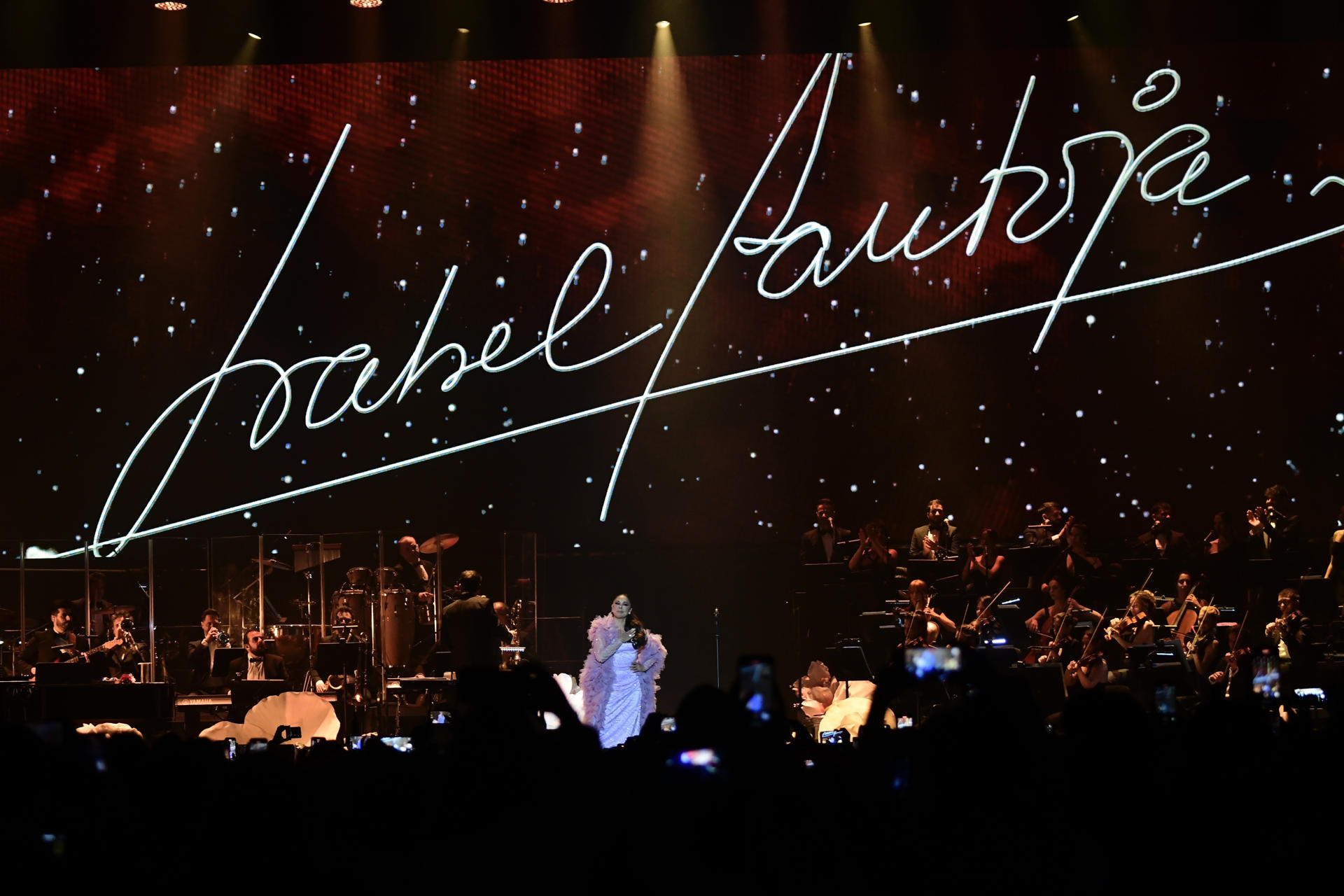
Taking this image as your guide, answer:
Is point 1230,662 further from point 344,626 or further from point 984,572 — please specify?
point 344,626

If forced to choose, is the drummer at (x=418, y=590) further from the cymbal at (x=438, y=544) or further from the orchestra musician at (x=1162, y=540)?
the orchestra musician at (x=1162, y=540)

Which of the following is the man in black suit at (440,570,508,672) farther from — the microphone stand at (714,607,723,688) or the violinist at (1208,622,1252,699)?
the violinist at (1208,622,1252,699)

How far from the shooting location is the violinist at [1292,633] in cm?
950

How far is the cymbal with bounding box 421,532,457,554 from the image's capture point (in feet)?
36.8

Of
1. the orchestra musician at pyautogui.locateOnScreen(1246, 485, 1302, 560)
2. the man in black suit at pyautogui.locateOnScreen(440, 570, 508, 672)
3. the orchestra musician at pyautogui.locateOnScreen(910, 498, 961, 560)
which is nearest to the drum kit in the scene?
the man in black suit at pyautogui.locateOnScreen(440, 570, 508, 672)

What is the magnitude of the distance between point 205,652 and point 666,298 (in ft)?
15.4

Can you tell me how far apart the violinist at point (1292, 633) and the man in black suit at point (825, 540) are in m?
3.13

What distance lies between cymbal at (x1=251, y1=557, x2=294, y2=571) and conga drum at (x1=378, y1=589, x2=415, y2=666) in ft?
2.62

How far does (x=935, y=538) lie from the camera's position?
11125mm

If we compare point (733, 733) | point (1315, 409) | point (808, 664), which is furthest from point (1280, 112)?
point (733, 733)

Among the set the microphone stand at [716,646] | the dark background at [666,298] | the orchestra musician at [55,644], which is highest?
the dark background at [666,298]

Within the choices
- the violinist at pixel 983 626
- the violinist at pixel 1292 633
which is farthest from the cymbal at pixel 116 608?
the violinist at pixel 1292 633

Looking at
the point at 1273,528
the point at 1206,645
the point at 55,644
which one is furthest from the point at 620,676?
the point at 1273,528

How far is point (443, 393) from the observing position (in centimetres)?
1237
